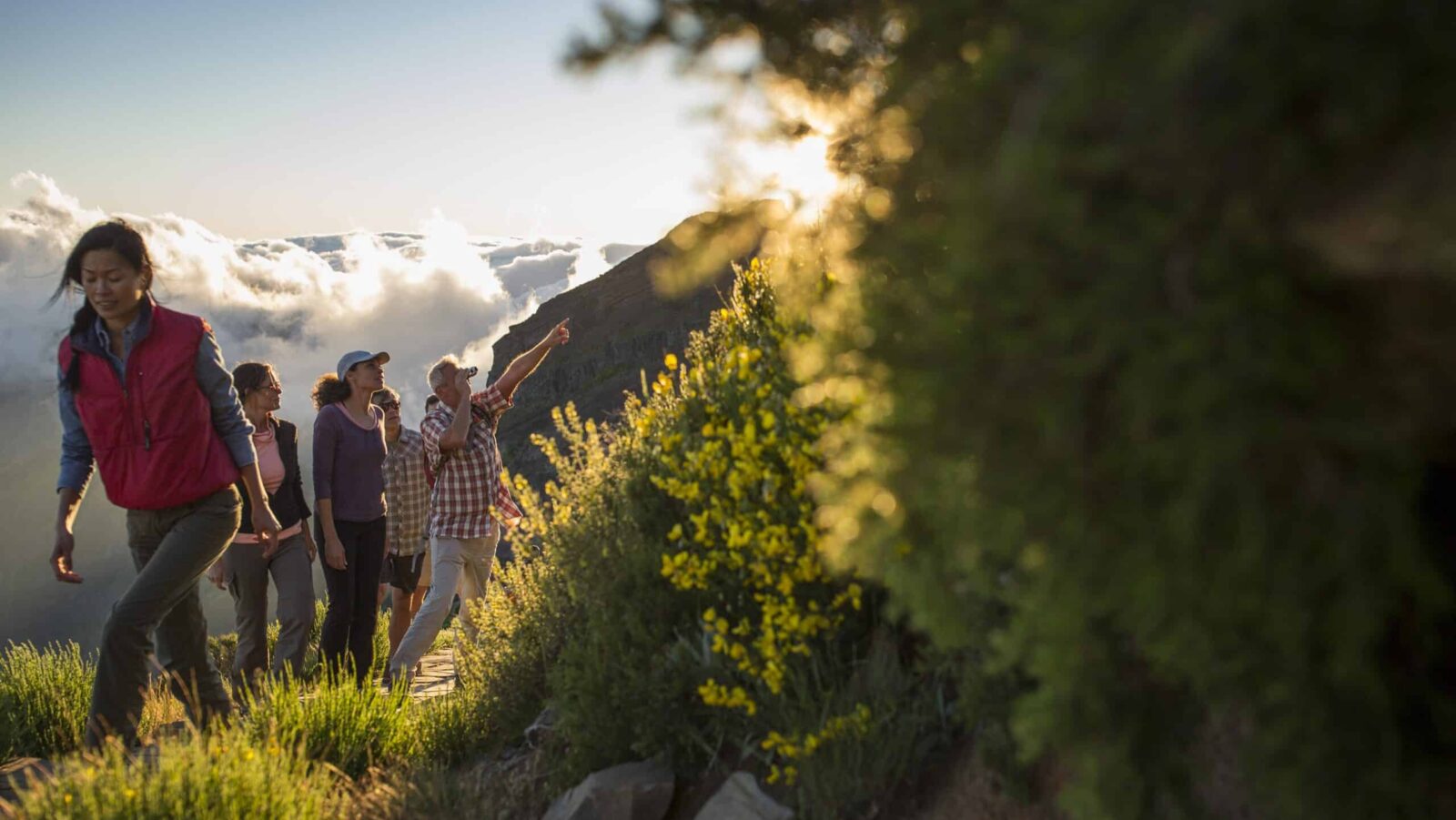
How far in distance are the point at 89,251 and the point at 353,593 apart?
3.14 m

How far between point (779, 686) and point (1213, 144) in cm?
262

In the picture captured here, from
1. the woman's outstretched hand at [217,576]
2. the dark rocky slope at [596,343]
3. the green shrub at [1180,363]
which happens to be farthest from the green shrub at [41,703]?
the dark rocky slope at [596,343]

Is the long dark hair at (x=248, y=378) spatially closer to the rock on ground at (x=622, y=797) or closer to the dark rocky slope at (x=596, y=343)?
the rock on ground at (x=622, y=797)

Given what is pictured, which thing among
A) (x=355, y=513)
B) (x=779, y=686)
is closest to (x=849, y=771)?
(x=779, y=686)

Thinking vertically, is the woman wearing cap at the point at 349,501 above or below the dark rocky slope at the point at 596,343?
below

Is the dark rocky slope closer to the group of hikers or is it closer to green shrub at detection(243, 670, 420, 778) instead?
the group of hikers

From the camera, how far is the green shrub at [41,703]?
644 centimetres

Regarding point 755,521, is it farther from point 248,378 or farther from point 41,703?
point 41,703

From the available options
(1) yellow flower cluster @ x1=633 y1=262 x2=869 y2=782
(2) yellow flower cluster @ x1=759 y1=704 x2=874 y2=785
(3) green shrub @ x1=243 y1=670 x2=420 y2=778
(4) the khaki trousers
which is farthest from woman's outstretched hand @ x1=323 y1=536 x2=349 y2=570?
(2) yellow flower cluster @ x1=759 y1=704 x2=874 y2=785

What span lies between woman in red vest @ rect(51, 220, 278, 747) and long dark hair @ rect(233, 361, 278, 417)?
5.86 ft

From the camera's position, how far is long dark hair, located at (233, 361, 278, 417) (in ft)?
22.5

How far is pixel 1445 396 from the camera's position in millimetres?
1366

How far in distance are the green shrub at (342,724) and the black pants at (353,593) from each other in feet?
6.77

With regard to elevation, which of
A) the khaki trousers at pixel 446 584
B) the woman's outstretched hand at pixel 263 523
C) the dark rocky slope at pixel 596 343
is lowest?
the khaki trousers at pixel 446 584
